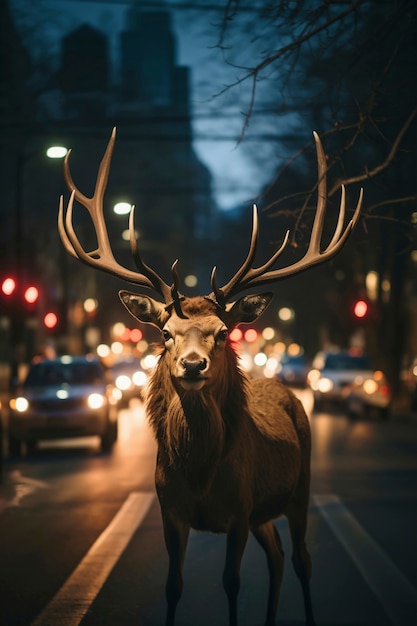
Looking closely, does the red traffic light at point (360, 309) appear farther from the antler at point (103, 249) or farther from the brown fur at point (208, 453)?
the brown fur at point (208, 453)

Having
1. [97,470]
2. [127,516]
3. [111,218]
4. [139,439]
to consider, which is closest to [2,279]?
[139,439]

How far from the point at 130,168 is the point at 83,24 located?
127 feet

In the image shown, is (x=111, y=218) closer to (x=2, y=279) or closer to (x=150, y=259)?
(x=150, y=259)

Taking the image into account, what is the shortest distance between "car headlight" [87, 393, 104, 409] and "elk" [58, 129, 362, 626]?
1473 centimetres

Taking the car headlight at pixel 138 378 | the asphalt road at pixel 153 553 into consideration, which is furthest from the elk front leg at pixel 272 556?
the car headlight at pixel 138 378

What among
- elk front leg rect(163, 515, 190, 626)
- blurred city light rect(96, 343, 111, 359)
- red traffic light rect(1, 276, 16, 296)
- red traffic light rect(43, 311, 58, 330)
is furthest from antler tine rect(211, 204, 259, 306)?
blurred city light rect(96, 343, 111, 359)

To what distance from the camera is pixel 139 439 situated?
27328 mm

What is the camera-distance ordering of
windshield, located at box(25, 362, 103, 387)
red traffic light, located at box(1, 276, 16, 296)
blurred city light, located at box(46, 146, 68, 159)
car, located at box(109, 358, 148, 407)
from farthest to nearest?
car, located at box(109, 358, 148, 407), red traffic light, located at box(1, 276, 16, 296), blurred city light, located at box(46, 146, 68, 159), windshield, located at box(25, 362, 103, 387)

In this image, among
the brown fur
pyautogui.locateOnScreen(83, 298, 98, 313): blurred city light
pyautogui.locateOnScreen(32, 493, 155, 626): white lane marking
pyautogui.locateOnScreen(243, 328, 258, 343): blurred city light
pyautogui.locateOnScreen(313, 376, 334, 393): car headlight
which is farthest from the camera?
pyautogui.locateOnScreen(243, 328, 258, 343): blurred city light

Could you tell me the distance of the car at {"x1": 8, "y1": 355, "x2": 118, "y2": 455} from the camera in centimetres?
2341

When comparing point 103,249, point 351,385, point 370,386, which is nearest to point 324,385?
point 351,385

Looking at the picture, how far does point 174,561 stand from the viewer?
7.81 m

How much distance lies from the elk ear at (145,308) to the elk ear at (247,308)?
17.1 inches

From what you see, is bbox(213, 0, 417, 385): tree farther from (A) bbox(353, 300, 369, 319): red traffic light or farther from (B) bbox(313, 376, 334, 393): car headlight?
(B) bbox(313, 376, 334, 393): car headlight
